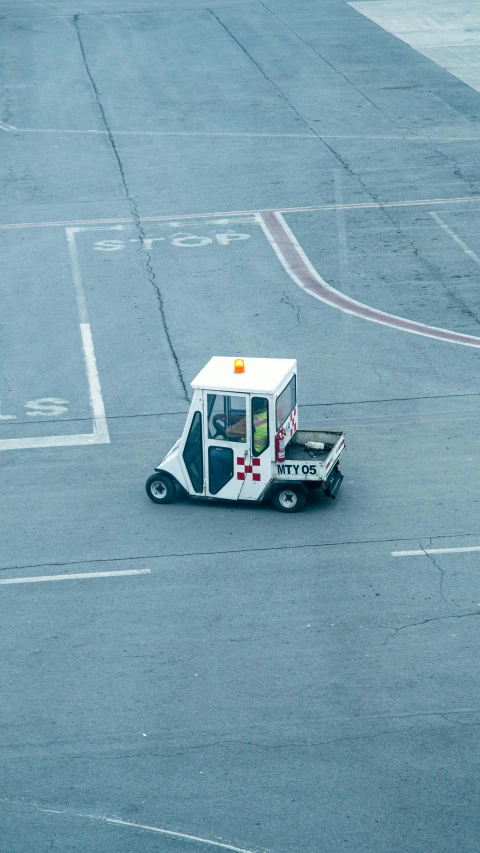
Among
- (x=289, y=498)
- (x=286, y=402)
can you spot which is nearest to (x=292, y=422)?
(x=286, y=402)

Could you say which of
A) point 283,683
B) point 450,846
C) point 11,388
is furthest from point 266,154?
point 450,846

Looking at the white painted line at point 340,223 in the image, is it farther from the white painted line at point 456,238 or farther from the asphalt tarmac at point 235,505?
the white painted line at point 456,238

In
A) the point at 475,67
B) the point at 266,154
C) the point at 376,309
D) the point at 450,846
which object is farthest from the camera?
the point at 475,67

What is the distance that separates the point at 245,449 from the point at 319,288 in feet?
34.7

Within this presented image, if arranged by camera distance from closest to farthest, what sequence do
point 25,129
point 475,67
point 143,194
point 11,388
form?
point 11,388 < point 143,194 < point 25,129 < point 475,67

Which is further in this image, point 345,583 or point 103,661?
point 345,583

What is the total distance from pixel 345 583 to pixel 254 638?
1762 mm

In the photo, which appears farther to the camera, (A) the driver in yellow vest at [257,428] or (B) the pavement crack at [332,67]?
(B) the pavement crack at [332,67]

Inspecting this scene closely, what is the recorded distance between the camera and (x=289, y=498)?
16.9m

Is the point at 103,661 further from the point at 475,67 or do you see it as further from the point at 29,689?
the point at 475,67

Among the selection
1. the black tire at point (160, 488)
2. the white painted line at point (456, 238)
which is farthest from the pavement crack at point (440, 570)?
the white painted line at point (456, 238)

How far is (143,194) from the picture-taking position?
33.2m

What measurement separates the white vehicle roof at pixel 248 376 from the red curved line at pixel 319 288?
283 inches

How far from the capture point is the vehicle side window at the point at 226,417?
54.9 ft
